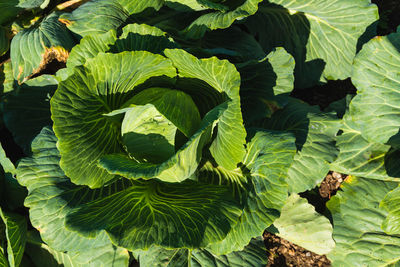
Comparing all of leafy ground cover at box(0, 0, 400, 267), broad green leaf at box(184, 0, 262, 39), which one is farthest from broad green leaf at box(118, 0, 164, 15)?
broad green leaf at box(184, 0, 262, 39)

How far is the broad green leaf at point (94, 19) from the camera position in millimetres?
2822

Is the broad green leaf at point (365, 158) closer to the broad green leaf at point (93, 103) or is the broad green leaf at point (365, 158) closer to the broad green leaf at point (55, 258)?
the broad green leaf at point (93, 103)

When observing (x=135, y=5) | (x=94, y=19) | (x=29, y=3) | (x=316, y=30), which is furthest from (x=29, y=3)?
(x=316, y=30)

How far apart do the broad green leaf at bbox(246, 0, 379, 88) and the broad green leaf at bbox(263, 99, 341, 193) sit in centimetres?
71

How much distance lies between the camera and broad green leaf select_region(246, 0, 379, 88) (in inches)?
122

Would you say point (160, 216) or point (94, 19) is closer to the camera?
point (160, 216)

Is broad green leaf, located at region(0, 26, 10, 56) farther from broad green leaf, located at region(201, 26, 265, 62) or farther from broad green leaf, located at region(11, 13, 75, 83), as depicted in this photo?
broad green leaf, located at region(201, 26, 265, 62)

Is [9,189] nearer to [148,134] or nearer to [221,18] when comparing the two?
[148,134]

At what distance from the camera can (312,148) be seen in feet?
8.88

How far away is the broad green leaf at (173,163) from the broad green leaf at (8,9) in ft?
5.82

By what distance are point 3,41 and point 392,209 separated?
3.26 meters

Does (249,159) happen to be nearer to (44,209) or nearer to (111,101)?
(111,101)

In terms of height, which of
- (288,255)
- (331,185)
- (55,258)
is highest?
(331,185)

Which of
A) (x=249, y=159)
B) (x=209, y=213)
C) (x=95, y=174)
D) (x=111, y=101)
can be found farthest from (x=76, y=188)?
(x=249, y=159)
